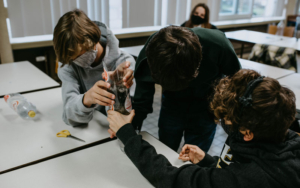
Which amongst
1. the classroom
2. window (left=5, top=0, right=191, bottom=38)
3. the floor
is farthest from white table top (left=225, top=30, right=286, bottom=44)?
the classroom

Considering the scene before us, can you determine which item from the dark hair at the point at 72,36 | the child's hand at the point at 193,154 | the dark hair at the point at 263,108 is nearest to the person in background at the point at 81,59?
the dark hair at the point at 72,36

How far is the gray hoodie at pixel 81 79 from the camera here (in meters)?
1.17

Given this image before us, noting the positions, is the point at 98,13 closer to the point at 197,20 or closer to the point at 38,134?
the point at 197,20

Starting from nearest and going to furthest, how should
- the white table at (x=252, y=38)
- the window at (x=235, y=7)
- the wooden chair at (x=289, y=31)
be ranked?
the white table at (x=252, y=38) → the wooden chair at (x=289, y=31) → the window at (x=235, y=7)

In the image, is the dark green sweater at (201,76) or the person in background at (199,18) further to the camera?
the person in background at (199,18)

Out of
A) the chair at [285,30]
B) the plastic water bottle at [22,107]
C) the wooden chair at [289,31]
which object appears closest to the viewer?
the plastic water bottle at [22,107]

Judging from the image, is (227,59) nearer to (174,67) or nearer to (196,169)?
(174,67)

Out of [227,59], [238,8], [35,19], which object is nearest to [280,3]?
[238,8]

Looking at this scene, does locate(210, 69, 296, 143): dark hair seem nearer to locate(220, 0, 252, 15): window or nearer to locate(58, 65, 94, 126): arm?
locate(58, 65, 94, 126): arm

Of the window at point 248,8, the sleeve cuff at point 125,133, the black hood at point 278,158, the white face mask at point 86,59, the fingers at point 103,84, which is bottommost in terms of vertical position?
the sleeve cuff at point 125,133

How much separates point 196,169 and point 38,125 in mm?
830

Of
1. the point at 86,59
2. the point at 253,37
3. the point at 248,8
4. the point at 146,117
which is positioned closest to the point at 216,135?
the point at 146,117

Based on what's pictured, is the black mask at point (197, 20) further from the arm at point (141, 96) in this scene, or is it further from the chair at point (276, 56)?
the arm at point (141, 96)

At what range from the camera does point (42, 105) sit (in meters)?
1.46
